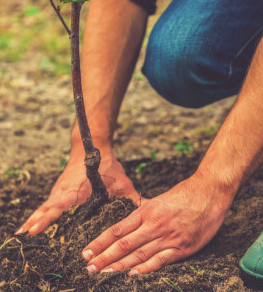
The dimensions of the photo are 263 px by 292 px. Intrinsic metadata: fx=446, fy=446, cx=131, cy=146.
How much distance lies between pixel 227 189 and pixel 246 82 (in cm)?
38

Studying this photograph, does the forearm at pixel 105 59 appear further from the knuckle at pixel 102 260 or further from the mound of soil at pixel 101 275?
the knuckle at pixel 102 260

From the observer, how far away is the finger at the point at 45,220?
173 centimetres

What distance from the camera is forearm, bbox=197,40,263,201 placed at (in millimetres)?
1507

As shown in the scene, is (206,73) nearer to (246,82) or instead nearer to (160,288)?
(246,82)

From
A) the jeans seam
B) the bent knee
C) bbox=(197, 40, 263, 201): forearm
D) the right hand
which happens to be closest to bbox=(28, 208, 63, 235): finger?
the right hand

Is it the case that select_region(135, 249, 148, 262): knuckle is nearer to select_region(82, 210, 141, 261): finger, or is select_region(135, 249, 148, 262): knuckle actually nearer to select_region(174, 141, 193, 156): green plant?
select_region(82, 210, 141, 261): finger

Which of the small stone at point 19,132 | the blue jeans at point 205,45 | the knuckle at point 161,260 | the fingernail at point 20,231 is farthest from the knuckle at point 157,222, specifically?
the small stone at point 19,132

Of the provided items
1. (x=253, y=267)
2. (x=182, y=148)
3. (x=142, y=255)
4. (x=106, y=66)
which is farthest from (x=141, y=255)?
(x=182, y=148)

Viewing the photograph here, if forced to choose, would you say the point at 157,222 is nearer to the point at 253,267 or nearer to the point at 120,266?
the point at 120,266

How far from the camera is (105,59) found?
6.79 ft

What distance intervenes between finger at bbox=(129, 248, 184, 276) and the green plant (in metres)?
1.17

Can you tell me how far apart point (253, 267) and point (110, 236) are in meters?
0.48

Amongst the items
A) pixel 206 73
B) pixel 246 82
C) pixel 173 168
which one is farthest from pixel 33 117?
pixel 246 82

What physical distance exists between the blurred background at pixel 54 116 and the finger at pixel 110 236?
108 centimetres
